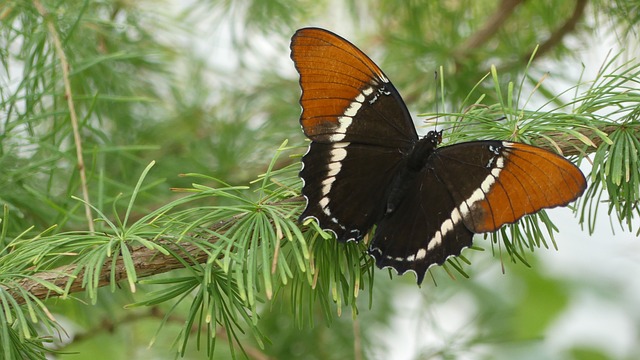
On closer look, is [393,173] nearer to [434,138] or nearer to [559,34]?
[434,138]

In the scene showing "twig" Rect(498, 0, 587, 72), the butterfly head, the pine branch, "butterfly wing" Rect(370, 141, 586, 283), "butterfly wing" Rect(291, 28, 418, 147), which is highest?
"twig" Rect(498, 0, 587, 72)

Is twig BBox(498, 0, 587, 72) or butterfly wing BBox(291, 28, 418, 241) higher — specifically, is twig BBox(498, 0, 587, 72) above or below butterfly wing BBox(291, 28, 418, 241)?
above

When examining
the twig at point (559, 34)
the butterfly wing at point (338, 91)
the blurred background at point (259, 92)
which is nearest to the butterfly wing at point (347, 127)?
the butterfly wing at point (338, 91)

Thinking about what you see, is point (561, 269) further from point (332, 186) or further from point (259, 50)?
point (332, 186)

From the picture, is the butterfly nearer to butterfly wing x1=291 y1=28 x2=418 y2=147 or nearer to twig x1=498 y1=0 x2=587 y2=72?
butterfly wing x1=291 y1=28 x2=418 y2=147

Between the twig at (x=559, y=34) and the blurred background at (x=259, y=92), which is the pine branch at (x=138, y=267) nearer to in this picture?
the blurred background at (x=259, y=92)

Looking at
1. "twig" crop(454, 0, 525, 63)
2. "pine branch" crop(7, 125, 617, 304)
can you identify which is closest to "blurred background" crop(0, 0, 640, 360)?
"twig" crop(454, 0, 525, 63)
